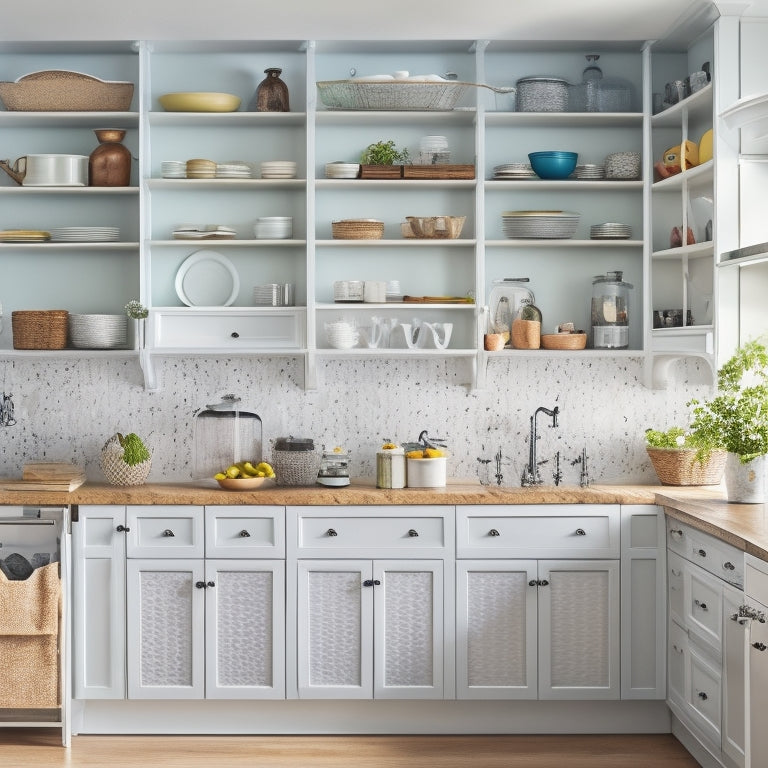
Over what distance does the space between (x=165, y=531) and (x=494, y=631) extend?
141 cm

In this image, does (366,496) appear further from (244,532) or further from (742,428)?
A: (742,428)

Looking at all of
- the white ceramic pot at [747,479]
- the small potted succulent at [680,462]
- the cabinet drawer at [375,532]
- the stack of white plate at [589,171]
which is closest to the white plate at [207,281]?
the cabinet drawer at [375,532]

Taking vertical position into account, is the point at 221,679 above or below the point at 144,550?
below

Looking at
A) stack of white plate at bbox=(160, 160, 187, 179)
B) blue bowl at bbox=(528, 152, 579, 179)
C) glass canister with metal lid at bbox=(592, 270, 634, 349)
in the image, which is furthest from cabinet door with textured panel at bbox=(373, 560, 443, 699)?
stack of white plate at bbox=(160, 160, 187, 179)

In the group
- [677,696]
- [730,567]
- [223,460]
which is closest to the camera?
[730,567]

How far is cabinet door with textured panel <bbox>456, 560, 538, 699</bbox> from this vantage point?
4.02m

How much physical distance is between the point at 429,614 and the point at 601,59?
2647mm

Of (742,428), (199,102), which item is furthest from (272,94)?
(742,428)

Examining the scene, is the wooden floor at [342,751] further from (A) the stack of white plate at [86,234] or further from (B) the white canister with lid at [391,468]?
(A) the stack of white plate at [86,234]

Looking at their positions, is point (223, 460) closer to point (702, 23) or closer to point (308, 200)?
Answer: point (308, 200)

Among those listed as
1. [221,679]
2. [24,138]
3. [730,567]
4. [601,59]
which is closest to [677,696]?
[730,567]

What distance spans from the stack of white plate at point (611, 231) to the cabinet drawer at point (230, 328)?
1371mm

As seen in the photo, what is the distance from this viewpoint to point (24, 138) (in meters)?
4.58

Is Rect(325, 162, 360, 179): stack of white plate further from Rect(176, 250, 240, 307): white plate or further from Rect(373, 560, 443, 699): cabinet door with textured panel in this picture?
Rect(373, 560, 443, 699): cabinet door with textured panel
